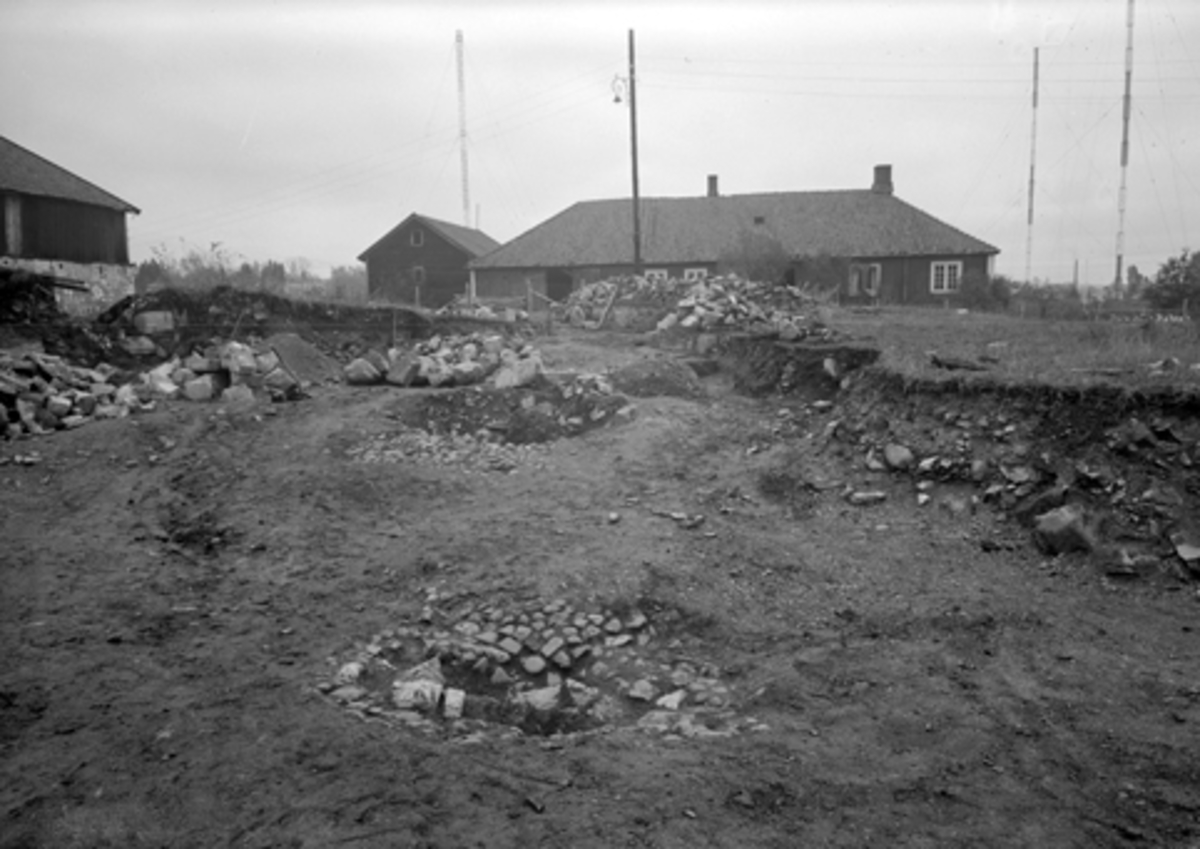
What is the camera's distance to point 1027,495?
6.84 metres

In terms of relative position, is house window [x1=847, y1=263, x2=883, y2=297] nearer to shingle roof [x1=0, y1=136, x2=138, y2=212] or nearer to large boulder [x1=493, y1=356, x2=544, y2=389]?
large boulder [x1=493, y1=356, x2=544, y2=389]

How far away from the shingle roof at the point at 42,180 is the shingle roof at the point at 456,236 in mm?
10025

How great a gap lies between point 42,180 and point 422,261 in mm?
13475

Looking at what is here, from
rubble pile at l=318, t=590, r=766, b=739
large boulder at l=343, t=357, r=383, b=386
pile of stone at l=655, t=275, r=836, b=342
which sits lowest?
rubble pile at l=318, t=590, r=766, b=739

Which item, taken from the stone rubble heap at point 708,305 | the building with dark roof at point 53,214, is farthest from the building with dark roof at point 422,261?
the stone rubble heap at point 708,305

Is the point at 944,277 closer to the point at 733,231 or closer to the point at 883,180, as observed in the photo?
the point at 883,180

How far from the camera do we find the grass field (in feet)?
24.7

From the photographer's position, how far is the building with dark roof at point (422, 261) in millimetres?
33000

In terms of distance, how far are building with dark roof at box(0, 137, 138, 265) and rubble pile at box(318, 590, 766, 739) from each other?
24531 mm

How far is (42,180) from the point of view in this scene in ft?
78.6

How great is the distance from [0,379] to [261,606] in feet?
24.1

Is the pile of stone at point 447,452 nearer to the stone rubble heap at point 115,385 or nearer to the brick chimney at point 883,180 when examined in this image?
the stone rubble heap at point 115,385

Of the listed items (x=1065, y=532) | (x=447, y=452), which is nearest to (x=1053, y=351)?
(x=1065, y=532)

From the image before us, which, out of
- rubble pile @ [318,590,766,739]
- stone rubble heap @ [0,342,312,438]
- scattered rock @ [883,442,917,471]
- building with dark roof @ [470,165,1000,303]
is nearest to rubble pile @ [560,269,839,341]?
scattered rock @ [883,442,917,471]
